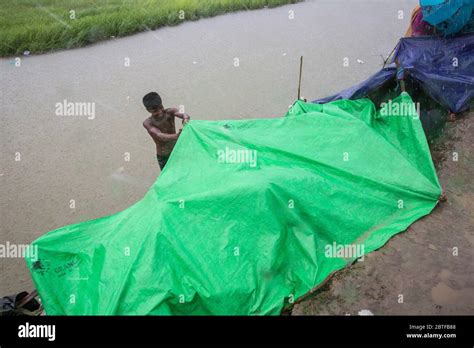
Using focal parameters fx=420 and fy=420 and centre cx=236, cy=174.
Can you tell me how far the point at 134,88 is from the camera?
252 inches

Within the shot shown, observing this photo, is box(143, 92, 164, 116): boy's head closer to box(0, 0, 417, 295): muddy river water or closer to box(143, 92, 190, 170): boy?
box(143, 92, 190, 170): boy

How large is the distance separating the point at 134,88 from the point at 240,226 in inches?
174

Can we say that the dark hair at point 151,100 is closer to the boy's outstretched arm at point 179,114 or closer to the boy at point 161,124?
the boy at point 161,124

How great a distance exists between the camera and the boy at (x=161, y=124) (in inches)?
145

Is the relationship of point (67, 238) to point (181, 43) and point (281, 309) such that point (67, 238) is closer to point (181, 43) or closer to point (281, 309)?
point (281, 309)

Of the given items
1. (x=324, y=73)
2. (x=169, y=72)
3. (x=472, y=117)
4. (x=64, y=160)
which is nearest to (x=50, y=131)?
(x=64, y=160)

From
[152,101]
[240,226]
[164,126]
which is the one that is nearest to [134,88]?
[164,126]

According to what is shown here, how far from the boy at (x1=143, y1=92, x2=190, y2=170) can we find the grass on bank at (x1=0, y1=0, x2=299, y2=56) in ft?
14.4

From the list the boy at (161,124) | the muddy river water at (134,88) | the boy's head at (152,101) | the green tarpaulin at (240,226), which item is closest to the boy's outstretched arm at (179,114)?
the boy at (161,124)

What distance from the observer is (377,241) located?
9.38 feet

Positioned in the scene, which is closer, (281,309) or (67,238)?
(281,309)

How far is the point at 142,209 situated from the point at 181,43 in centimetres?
560

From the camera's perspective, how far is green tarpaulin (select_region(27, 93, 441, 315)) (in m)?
2.47

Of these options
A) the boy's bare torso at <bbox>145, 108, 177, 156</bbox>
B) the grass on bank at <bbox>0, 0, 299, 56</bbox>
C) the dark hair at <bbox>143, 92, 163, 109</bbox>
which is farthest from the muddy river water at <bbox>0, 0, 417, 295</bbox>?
the dark hair at <bbox>143, 92, 163, 109</bbox>
